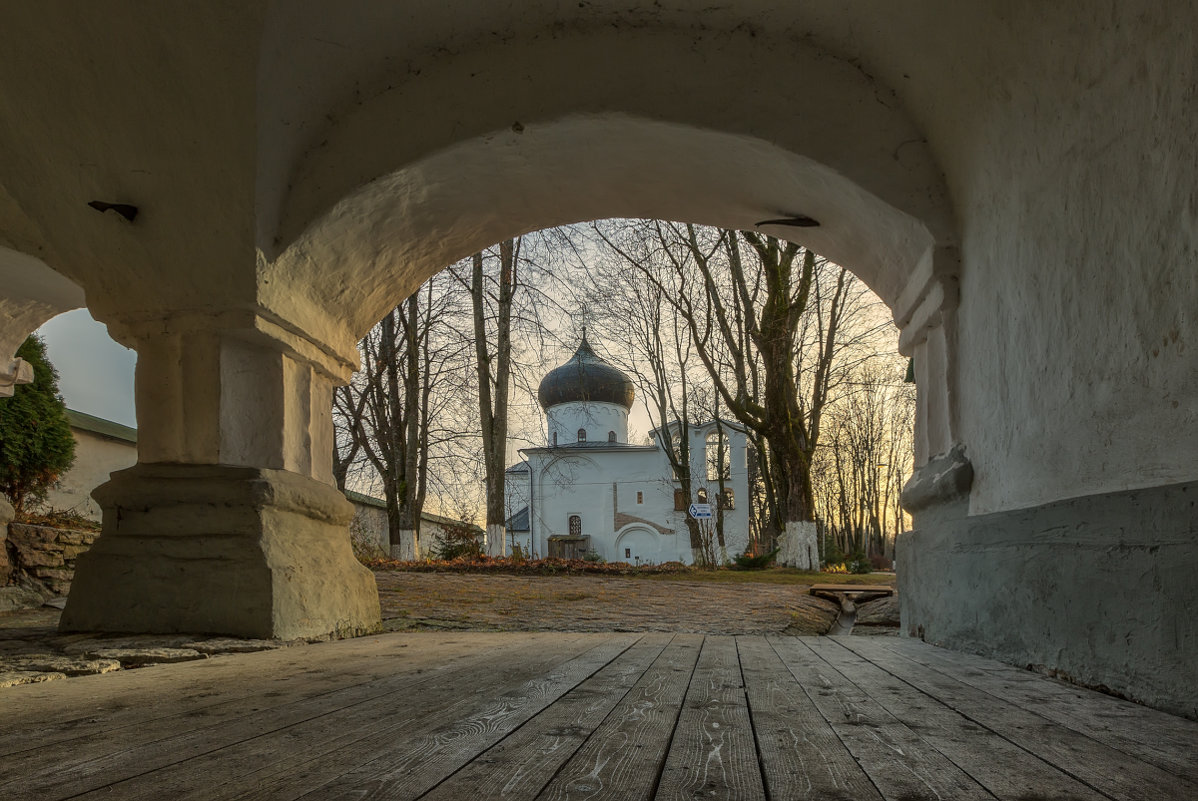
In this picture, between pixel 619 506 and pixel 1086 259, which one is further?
pixel 619 506

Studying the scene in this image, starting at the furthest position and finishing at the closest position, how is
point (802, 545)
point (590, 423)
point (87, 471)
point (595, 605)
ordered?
1. point (590, 423)
2. point (802, 545)
3. point (87, 471)
4. point (595, 605)

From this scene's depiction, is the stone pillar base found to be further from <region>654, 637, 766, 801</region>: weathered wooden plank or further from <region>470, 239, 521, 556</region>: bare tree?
<region>470, 239, 521, 556</region>: bare tree

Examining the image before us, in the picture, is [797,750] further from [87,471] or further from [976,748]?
[87,471]

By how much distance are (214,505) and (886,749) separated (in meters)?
2.96

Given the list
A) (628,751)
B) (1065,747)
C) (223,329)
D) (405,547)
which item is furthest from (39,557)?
(405,547)

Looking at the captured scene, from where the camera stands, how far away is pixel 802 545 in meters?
13.2

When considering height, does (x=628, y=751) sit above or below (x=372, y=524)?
above

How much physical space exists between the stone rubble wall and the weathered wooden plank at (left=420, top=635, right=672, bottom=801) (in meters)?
5.55

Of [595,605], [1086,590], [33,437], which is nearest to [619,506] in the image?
[595,605]

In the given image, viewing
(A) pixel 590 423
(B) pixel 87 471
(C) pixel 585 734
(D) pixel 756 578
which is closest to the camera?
(C) pixel 585 734

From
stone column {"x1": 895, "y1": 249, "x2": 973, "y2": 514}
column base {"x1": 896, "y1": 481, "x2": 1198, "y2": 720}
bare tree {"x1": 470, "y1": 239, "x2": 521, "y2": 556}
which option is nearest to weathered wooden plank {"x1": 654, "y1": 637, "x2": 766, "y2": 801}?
column base {"x1": 896, "y1": 481, "x2": 1198, "y2": 720}

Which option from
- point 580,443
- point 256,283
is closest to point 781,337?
point 256,283

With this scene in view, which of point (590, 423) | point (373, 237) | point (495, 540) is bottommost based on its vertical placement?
point (495, 540)

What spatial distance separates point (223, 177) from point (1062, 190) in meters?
3.07
